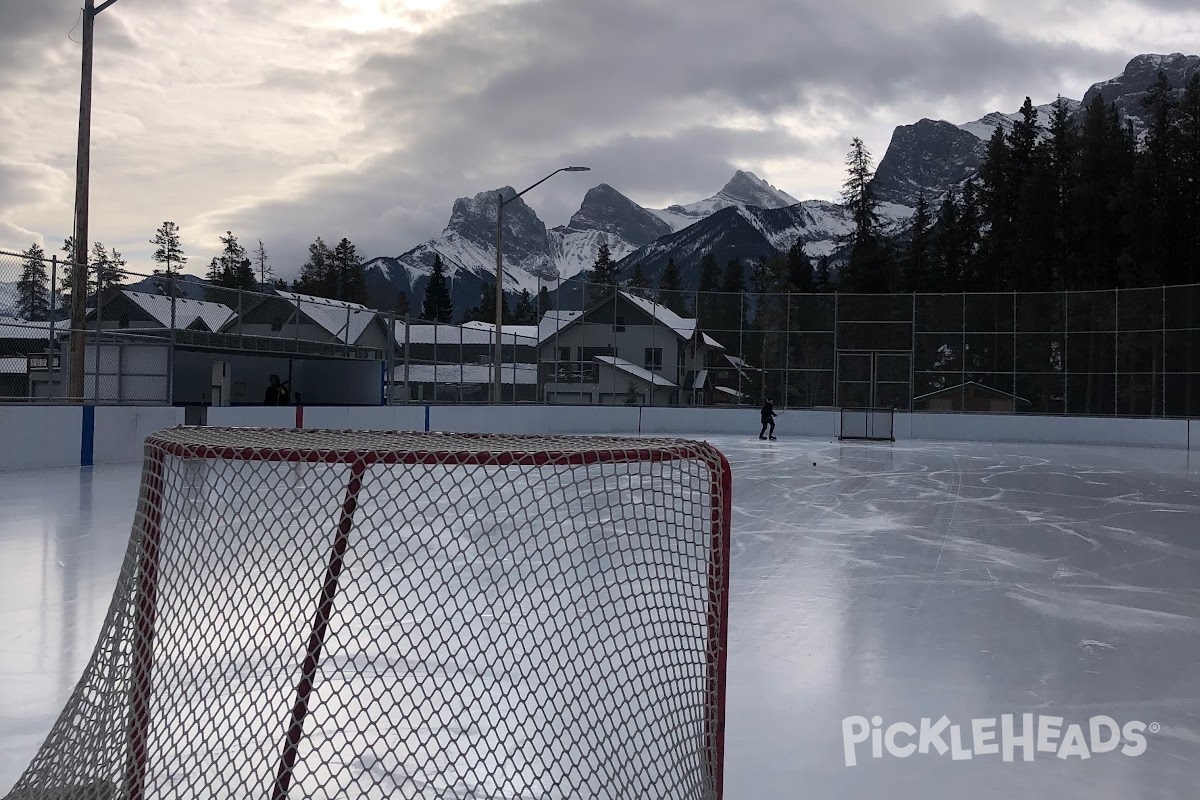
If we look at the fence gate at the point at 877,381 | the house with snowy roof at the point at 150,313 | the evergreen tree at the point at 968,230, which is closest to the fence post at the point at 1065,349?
the fence gate at the point at 877,381

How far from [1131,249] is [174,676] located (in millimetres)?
59402

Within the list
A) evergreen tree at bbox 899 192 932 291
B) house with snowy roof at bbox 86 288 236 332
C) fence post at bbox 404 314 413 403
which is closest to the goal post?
fence post at bbox 404 314 413 403

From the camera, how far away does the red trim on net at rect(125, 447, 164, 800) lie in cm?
314

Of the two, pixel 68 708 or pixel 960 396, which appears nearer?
pixel 68 708

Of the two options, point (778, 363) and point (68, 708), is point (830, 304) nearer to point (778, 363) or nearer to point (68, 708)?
point (778, 363)

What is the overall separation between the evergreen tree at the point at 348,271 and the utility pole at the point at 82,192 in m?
100.0

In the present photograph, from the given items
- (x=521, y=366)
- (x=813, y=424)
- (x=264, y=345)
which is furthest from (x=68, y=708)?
(x=813, y=424)

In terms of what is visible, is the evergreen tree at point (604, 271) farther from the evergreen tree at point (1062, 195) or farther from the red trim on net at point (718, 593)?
the red trim on net at point (718, 593)

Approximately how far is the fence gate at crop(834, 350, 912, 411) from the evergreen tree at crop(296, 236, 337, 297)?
3528 inches

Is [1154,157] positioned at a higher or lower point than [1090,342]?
higher

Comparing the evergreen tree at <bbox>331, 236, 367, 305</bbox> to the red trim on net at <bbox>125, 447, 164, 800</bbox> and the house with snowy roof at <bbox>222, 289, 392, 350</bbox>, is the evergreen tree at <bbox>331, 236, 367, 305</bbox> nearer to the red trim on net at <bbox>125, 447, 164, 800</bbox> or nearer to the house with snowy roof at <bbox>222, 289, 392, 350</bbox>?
the house with snowy roof at <bbox>222, 289, 392, 350</bbox>

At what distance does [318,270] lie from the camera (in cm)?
11656

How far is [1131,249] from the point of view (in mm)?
53688

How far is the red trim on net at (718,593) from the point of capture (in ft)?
11.1
